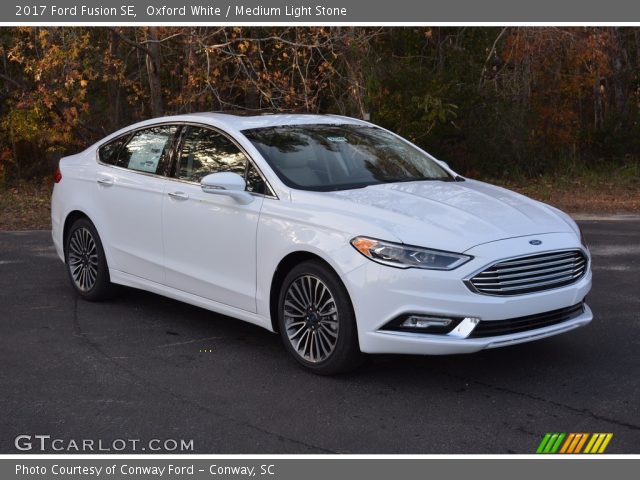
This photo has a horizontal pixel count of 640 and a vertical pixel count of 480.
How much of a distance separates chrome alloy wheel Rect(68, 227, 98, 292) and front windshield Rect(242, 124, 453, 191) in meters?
2.02

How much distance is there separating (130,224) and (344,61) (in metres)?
9.29

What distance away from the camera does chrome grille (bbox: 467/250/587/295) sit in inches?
228

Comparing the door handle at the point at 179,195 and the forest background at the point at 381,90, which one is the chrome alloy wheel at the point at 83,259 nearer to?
the door handle at the point at 179,195

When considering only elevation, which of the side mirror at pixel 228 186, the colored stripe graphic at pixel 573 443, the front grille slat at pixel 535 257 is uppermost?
the side mirror at pixel 228 186

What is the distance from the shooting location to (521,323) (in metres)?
5.96

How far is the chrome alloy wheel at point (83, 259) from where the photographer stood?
27.5 feet

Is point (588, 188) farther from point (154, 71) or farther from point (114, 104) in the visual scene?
point (114, 104)

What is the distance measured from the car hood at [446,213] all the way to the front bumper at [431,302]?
15 centimetres

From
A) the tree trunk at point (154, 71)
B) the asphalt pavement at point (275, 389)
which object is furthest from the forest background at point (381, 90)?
the asphalt pavement at point (275, 389)

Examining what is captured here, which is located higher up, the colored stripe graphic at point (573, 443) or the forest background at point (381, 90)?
the forest background at point (381, 90)

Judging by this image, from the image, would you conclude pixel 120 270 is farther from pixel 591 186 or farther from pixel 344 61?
pixel 591 186

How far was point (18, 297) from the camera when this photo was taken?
8.77 m

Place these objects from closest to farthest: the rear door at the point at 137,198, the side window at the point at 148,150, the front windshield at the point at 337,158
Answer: the front windshield at the point at 337,158
the rear door at the point at 137,198
the side window at the point at 148,150

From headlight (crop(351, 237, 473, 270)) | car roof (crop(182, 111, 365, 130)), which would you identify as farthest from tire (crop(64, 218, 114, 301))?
headlight (crop(351, 237, 473, 270))
